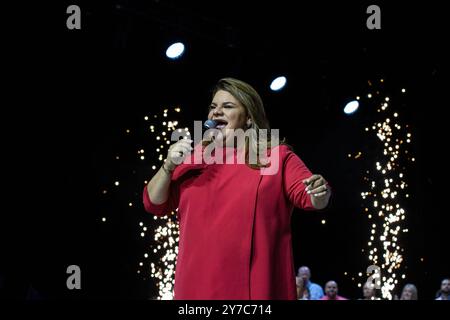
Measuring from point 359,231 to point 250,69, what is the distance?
12.0ft

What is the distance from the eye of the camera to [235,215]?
1.81 meters

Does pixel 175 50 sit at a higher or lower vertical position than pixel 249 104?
higher

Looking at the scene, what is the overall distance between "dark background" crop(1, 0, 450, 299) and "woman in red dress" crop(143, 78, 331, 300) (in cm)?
418

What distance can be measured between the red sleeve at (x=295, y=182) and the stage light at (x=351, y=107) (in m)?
6.65

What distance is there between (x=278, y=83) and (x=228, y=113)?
549cm

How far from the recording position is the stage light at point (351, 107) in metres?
8.38

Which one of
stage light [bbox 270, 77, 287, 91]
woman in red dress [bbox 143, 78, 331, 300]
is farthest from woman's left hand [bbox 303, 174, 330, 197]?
stage light [bbox 270, 77, 287, 91]

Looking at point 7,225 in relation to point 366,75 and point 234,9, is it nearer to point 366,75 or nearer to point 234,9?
point 234,9

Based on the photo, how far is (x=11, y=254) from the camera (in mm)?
6551

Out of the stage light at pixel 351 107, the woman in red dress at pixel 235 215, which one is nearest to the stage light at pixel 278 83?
the stage light at pixel 351 107

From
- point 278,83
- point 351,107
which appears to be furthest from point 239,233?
point 351,107

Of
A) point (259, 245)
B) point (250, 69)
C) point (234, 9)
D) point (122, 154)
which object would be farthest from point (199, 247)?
point (122, 154)

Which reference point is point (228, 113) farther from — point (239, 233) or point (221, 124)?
point (239, 233)

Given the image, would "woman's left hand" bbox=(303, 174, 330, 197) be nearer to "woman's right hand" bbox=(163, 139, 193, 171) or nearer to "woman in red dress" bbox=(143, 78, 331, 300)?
"woman in red dress" bbox=(143, 78, 331, 300)
